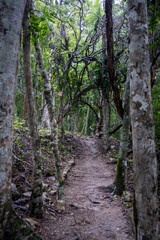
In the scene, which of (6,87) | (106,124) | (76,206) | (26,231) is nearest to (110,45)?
(6,87)

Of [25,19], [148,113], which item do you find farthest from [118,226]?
[25,19]

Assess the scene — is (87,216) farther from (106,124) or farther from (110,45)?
(106,124)

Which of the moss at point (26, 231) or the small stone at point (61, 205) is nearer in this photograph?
the moss at point (26, 231)

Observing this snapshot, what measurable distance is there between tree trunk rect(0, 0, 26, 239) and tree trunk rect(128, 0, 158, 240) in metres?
1.67

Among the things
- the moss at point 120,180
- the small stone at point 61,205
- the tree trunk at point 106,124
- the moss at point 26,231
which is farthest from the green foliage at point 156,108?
the moss at point 26,231

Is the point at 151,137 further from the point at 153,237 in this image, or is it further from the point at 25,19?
the point at 25,19

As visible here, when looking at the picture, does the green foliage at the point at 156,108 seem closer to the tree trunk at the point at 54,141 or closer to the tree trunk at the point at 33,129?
the tree trunk at the point at 54,141

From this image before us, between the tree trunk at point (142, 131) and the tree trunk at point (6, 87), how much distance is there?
167 centimetres

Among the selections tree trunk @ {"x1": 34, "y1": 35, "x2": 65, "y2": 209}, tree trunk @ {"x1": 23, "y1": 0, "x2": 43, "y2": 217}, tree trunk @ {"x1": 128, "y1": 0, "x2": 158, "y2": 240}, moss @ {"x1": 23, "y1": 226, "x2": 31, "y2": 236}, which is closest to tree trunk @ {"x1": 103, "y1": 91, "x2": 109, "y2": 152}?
tree trunk @ {"x1": 34, "y1": 35, "x2": 65, "y2": 209}

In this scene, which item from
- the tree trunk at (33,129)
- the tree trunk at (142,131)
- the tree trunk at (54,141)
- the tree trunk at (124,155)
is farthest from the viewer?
the tree trunk at (124,155)

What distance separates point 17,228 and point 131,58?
2.91 metres

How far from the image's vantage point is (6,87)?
227cm

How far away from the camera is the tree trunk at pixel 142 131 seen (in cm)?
224

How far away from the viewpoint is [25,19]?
341cm
